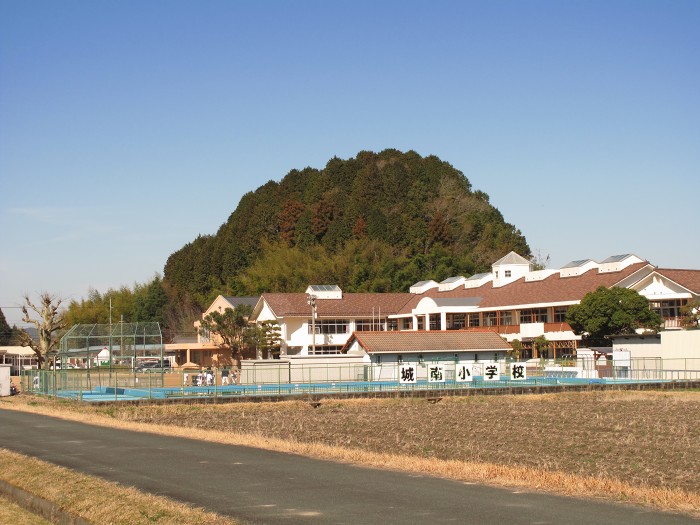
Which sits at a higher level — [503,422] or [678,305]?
[678,305]

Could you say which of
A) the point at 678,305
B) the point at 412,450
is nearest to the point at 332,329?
the point at 678,305

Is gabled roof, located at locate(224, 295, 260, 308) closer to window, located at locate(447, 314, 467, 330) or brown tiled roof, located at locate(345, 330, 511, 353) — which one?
window, located at locate(447, 314, 467, 330)

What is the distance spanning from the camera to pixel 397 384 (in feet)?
141

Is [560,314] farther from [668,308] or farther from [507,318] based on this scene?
[668,308]

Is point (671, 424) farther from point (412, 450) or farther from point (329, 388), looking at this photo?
point (329, 388)

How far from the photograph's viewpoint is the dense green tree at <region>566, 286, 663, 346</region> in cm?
5478

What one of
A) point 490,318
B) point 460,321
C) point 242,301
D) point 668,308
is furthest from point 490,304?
point 242,301

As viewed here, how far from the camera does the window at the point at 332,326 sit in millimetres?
71188

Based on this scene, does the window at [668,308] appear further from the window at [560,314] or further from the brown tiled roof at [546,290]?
the window at [560,314]

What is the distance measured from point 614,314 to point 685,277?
10881 millimetres

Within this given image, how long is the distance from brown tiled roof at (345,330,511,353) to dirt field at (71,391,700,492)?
43.5ft

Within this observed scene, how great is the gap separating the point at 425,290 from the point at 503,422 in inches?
2076

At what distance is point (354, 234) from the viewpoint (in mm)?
101062

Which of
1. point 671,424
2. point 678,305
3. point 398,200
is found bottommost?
point 671,424
